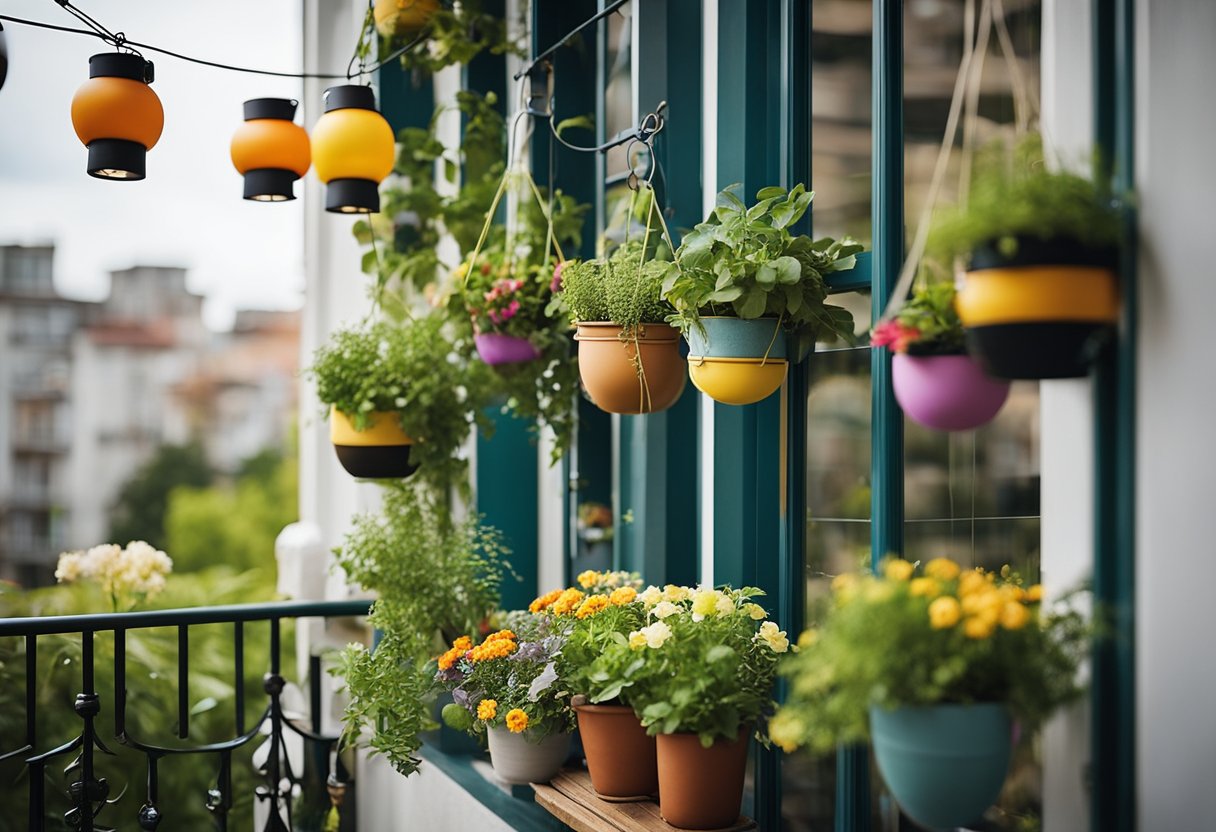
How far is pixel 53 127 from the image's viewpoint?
1085cm

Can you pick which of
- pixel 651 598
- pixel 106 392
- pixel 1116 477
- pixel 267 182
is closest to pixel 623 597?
pixel 651 598

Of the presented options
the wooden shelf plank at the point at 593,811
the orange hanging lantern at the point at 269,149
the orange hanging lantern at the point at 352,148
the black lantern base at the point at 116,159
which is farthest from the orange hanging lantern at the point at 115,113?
the wooden shelf plank at the point at 593,811

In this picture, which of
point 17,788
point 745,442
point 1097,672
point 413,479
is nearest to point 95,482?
point 17,788

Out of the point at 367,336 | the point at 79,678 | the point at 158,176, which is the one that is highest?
the point at 158,176

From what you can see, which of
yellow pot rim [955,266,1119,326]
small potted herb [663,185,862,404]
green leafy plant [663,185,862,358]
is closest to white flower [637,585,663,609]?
small potted herb [663,185,862,404]

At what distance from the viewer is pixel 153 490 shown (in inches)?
574

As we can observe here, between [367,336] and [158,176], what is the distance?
988 cm

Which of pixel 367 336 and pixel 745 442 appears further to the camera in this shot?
pixel 367 336

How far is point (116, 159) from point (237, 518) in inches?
464

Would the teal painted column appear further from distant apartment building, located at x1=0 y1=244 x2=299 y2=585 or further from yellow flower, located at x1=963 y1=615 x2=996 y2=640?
distant apartment building, located at x1=0 y1=244 x2=299 y2=585

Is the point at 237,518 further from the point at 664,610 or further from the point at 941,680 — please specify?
the point at 941,680

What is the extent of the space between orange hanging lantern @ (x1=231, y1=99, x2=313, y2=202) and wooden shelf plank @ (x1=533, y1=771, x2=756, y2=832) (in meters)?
1.71

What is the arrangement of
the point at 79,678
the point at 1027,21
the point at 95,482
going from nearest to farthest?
the point at 1027,21, the point at 79,678, the point at 95,482

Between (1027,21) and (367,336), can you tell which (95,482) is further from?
(1027,21)
